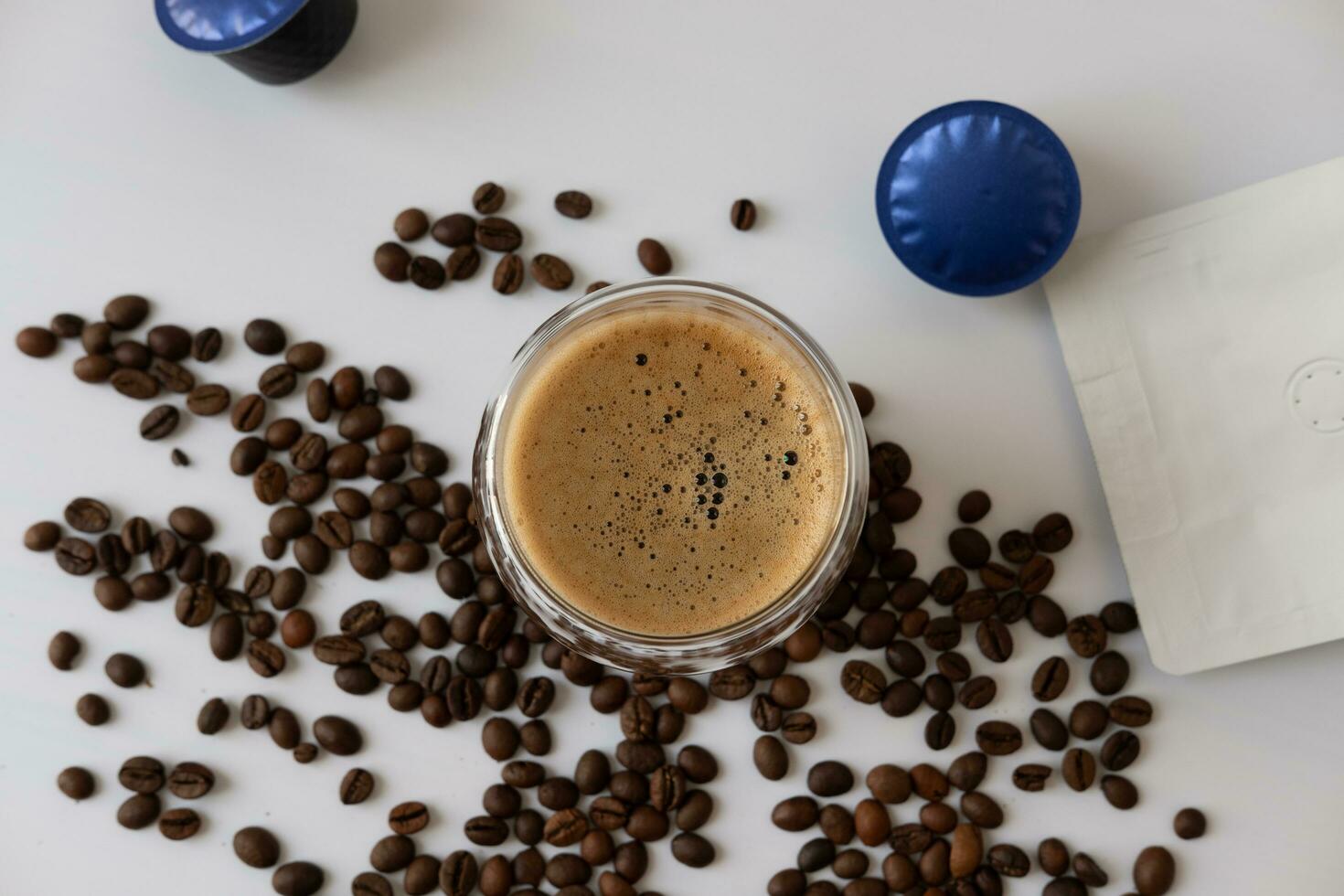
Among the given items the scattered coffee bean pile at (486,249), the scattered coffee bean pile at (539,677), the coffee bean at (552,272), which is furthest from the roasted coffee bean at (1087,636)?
the coffee bean at (552,272)

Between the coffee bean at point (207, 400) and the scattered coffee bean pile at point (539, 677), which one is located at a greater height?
the coffee bean at point (207, 400)

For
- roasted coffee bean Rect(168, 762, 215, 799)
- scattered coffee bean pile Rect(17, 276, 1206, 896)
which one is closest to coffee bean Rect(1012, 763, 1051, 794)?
scattered coffee bean pile Rect(17, 276, 1206, 896)

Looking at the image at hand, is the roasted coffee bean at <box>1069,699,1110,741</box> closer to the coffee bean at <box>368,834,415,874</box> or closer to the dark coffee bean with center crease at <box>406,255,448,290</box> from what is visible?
the coffee bean at <box>368,834,415,874</box>

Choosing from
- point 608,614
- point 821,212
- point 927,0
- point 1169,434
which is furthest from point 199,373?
point 1169,434

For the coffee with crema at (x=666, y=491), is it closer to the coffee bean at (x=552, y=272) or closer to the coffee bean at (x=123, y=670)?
the coffee bean at (x=552, y=272)

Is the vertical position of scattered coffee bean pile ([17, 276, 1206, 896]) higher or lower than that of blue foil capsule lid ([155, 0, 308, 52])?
lower

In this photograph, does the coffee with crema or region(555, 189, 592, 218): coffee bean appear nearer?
the coffee with crema

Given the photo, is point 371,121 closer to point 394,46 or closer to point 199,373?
point 394,46

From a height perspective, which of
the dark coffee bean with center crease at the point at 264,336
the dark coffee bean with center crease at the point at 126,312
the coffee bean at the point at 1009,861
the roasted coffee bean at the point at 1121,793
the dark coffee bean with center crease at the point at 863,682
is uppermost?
the dark coffee bean with center crease at the point at 126,312
